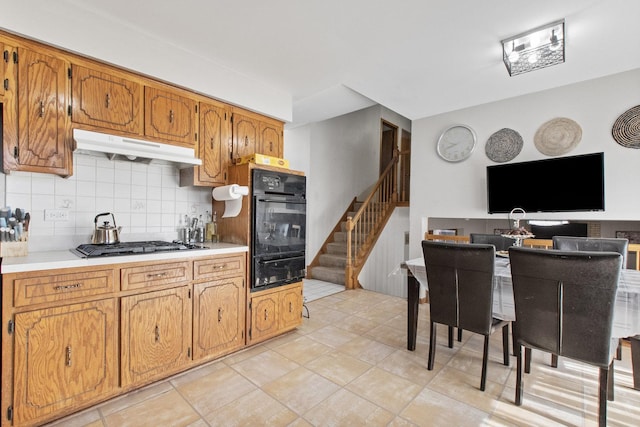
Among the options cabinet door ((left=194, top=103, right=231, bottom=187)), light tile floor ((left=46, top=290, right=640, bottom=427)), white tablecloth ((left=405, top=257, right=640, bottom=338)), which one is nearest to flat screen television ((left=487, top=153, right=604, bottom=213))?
white tablecloth ((left=405, top=257, right=640, bottom=338))

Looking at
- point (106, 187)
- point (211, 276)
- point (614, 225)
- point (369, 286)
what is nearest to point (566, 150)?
point (614, 225)

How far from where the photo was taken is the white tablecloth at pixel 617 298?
64.8 inches

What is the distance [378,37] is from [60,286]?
265 centimetres

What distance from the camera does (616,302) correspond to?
166 cm

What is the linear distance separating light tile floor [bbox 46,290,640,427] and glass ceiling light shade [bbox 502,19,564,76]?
7.92 feet

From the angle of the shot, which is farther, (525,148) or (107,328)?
(525,148)

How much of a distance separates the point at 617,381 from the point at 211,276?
305 centimetres

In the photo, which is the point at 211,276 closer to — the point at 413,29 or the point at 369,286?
the point at 413,29

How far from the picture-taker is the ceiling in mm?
1928

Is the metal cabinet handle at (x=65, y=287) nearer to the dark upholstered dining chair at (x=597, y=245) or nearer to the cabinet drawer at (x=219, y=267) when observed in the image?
the cabinet drawer at (x=219, y=267)

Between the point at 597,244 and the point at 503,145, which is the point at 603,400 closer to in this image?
the point at 597,244

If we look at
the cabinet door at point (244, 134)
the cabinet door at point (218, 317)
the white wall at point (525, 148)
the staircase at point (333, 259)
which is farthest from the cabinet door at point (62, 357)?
the white wall at point (525, 148)

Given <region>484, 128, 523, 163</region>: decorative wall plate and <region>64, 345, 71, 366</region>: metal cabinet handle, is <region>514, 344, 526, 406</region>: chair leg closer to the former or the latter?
<region>484, 128, 523, 163</region>: decorative wall plate

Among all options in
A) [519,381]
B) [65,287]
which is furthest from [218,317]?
[519,381]
